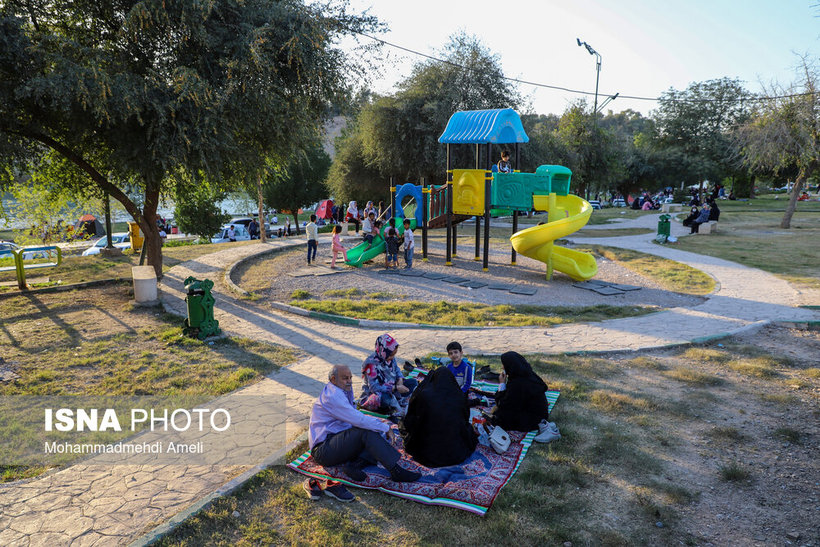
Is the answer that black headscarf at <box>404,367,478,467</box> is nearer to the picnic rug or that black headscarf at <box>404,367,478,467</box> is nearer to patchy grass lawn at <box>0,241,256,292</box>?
the picnic rug

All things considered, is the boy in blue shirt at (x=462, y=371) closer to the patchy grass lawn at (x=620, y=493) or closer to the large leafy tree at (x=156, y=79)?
the patchy grass lawn at (x=620, y=493)

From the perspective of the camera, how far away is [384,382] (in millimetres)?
6375

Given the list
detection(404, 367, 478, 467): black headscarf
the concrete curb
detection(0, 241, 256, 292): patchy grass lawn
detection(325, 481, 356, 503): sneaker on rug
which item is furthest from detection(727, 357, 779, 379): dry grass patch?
detection(0, 241, 256, 292): patchy grass lawn

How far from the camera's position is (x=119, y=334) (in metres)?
9.70

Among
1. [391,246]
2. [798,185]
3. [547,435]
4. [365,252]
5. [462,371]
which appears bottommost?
[547,435]

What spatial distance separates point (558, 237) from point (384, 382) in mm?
9131

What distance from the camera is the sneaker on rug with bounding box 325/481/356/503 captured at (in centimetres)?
460

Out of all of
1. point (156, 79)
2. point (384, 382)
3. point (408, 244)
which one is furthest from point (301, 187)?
point (384, 382)

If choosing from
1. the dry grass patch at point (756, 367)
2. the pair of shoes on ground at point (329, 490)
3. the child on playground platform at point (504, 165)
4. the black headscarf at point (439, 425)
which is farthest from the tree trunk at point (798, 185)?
the pair of shoes on ground at point (329, 490)

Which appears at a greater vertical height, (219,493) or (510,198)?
(510,198)

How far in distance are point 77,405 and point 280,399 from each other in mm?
2538

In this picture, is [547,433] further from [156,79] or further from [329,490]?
[156,79]

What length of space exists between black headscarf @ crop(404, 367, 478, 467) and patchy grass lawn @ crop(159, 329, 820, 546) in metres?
0.59

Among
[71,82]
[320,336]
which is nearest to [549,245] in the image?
[320,336]
